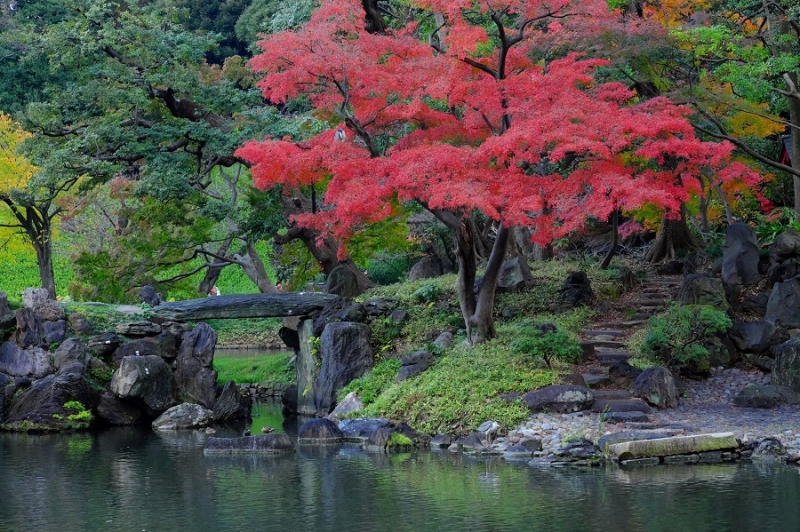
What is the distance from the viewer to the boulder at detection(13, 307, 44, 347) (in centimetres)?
1888

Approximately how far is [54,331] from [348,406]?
6891mm

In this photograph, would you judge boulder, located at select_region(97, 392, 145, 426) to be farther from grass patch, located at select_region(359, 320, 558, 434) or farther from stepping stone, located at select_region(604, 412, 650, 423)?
Answer: stepping stone, located at select_region(604, 412, 650, 423)

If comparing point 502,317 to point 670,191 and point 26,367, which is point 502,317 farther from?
point 26,367

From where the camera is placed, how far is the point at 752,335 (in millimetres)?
16781

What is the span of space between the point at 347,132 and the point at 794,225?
989 centimetres

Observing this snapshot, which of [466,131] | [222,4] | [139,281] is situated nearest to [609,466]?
[466,131]

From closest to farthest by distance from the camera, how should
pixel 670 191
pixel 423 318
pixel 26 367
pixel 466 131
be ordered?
pixel 670 191 < pixel 466 131 < pixel 26 367 < pixel 423 318

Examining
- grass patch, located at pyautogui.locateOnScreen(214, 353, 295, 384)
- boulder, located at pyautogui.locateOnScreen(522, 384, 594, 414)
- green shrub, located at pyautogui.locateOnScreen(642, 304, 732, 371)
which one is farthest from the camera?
grass patch, located at pyautogui.locateOnScreen(214, 353, 295, 384)

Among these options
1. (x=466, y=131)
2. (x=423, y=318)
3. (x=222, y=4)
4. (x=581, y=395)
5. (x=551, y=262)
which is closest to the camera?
(x=581, y=395)

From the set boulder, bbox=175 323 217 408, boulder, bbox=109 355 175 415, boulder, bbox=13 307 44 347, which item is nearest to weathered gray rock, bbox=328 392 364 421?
boulder, bbox=175 323 217 408

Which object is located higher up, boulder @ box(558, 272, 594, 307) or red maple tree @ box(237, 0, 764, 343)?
red maple tree @ box(237, 0, 764, 343)

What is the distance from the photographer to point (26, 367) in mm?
18594

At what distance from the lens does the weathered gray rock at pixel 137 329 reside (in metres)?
19.9

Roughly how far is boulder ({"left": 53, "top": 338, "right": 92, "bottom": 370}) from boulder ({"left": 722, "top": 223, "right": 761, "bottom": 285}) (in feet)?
43.9
